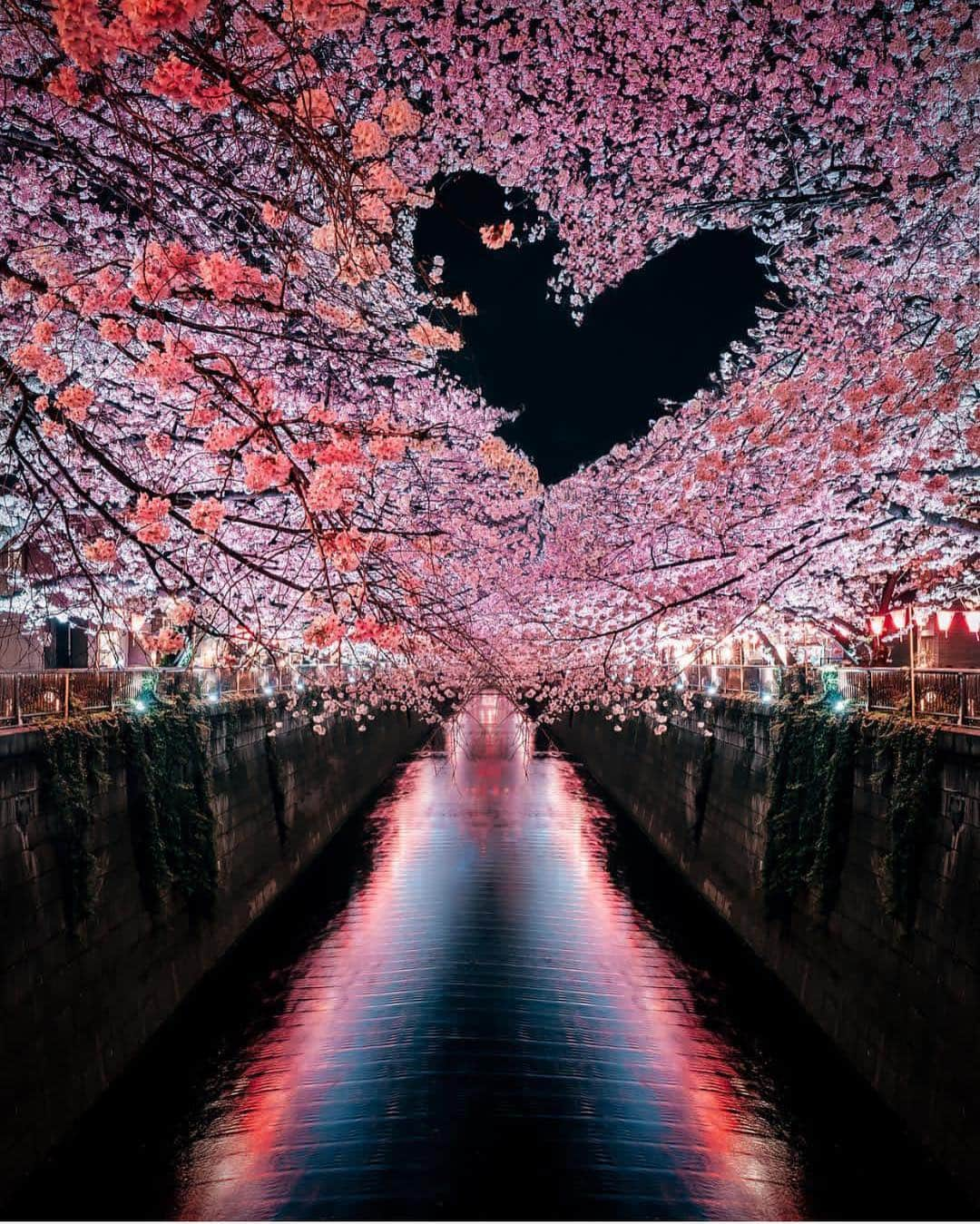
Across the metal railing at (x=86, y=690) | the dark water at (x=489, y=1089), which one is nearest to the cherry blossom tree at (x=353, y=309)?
the metal railing at (x=86, y=690)

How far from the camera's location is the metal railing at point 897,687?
8.73m

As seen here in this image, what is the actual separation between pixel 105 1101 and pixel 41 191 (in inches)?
371

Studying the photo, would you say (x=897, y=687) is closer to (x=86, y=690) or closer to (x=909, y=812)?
(x=909, y=812)

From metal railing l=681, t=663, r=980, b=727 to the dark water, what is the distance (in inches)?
169

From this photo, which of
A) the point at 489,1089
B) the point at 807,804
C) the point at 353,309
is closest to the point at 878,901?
the point at 807,804

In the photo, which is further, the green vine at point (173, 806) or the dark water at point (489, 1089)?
the green vine at point (173, 806)

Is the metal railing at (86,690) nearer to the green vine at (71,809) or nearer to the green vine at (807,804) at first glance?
the green vine at (71,809)

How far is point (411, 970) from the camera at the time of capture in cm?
1422

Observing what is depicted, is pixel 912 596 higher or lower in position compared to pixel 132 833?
higher

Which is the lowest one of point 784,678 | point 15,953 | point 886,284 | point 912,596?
point 15,953

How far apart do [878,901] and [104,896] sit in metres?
8.98

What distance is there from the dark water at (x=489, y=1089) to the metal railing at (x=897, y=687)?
4.30 metres

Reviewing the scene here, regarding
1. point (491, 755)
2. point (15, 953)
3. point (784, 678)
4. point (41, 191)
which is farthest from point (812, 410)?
point (491, 755)

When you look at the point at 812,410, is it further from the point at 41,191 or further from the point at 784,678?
the point at 41,191
